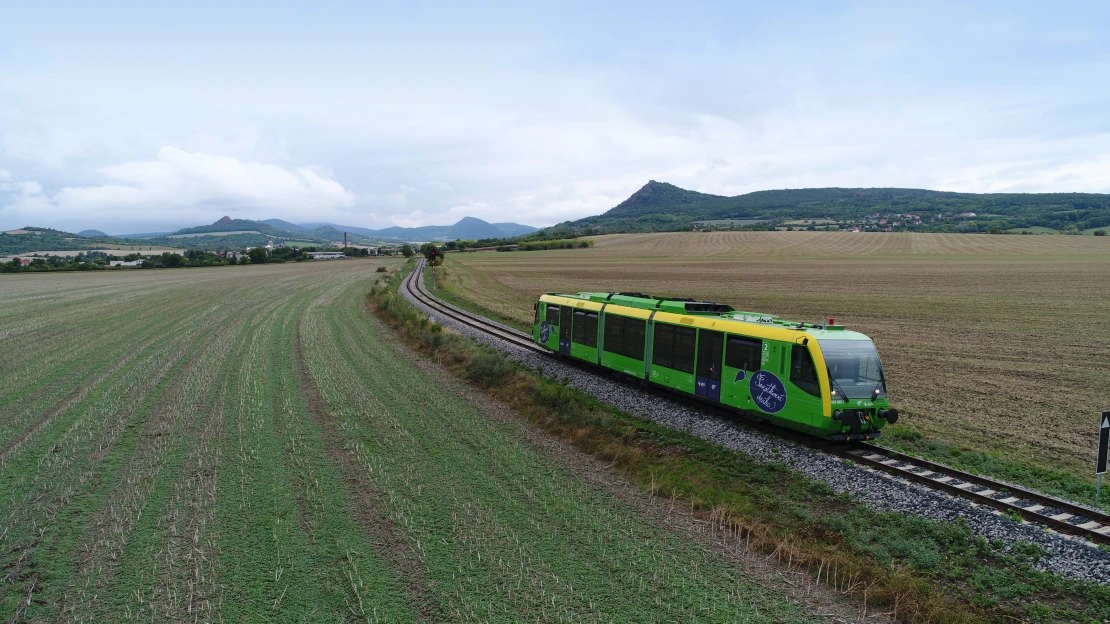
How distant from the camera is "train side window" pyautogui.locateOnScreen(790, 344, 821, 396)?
43.7 feet

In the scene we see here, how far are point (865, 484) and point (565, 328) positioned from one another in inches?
552

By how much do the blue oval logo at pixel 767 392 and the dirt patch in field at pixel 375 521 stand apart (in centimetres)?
937

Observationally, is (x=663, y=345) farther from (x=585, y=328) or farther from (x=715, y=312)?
(x=585, y=328)

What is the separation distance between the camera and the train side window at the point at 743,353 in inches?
582

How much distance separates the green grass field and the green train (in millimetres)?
5321

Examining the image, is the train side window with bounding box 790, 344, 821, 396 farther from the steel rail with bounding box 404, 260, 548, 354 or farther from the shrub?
the steel rail with bounding box 404, 260, 548, 354

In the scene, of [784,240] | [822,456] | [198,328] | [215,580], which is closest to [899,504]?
[822,456]

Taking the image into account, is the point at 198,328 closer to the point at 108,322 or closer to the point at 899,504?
the point at 108,322

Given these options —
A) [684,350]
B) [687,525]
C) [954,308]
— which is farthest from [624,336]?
[954,308]

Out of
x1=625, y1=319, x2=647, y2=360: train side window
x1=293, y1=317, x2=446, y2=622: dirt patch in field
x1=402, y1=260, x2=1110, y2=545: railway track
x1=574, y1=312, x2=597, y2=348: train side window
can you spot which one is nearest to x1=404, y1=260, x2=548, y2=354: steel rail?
x1=574, y1=312, x2=597, y2=348: train side window

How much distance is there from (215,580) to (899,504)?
11623 mm

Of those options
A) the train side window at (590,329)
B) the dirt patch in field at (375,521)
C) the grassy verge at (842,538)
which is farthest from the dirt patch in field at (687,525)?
the train side window at (590,329)

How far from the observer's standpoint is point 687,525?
10414 millimetres

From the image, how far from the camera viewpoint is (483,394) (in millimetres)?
19359
